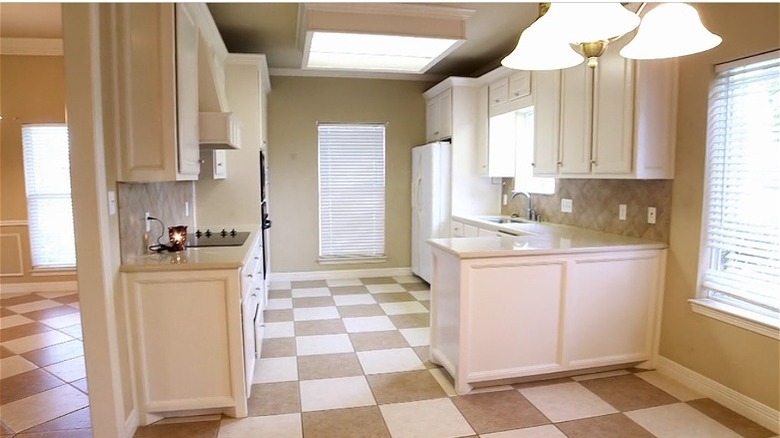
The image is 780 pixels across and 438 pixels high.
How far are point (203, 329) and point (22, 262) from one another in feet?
13.2

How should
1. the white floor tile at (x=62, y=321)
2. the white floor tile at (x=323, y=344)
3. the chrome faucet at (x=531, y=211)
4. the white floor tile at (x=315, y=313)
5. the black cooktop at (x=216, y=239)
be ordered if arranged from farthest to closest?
1. the chrome faucet at (x=531, y=211)
2. the white floor tile at (x=315, y=313)
3. the white floor tile at (x=62, y=321)
4. the white floor tile at (x=323, y=344)
5. the black cooktop at (x=216, y=239)

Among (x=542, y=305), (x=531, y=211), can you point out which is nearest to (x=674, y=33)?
(x=542, y=305)

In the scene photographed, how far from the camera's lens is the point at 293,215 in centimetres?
572

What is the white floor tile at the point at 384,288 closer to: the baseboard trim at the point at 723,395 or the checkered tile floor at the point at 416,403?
the checkered tile floor at the point at 416,403

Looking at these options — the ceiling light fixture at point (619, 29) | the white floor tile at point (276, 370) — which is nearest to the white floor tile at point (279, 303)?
the white floor tile at point (276, 370)

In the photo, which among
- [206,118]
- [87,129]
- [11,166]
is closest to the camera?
[87,129]

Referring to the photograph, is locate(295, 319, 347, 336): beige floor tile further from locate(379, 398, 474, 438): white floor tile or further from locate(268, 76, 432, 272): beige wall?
locate(268, 76, 432, 272): beige wall

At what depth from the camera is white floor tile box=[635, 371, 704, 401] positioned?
2741 millimetres

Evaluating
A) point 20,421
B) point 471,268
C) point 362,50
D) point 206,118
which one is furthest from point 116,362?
point 362,50

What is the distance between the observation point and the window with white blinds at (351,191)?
579 centimetres

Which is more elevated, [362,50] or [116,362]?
[362,50]

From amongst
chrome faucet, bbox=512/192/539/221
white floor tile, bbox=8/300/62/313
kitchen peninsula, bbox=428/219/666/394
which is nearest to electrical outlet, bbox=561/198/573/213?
chrome faucet, bbox=512/192/539/221

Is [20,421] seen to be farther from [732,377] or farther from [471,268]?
[732,377]

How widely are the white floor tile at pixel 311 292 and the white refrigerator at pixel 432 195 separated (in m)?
1.17
